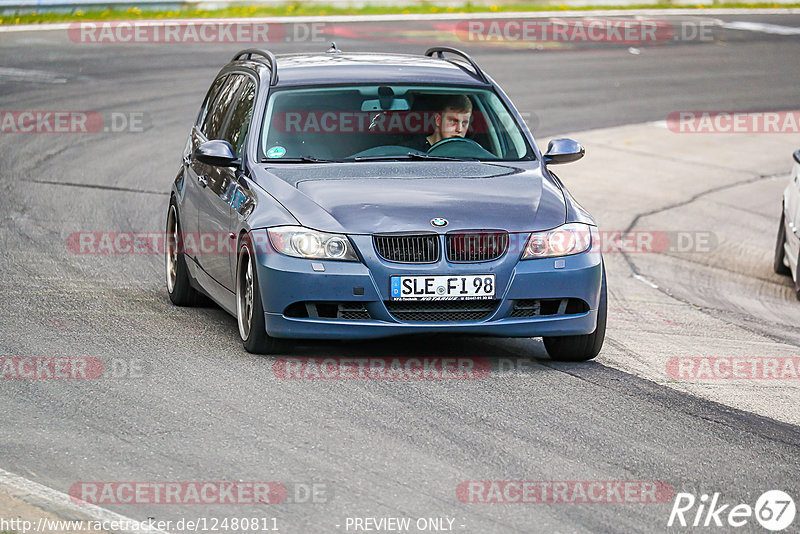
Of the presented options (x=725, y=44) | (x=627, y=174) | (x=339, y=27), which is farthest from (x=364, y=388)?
(x=725, y=44)

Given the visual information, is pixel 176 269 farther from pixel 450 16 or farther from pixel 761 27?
pixel 761 27

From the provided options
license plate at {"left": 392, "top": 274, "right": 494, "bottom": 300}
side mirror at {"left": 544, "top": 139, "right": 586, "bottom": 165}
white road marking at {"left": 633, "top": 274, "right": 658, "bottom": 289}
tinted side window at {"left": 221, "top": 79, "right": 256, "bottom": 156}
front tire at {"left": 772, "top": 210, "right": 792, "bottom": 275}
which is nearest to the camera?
license plate at {"left": 392, "top": 274, "right": 494, "bottom": 300}

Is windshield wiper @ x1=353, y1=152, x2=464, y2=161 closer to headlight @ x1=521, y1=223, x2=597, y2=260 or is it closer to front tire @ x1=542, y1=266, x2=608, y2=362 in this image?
headlight @ x1=521, y1=223, x2=597, y2=260

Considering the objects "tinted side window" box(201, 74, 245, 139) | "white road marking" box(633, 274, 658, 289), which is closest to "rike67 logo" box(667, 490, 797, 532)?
"tinted side window" box(201, 74, 245, 139)

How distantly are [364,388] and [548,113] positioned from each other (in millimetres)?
A: 16057

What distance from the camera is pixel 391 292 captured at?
8156mm

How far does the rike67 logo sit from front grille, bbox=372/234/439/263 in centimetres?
255

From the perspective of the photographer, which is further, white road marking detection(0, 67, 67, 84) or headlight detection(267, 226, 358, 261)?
white road marking detection(0, 67, 67, 84)

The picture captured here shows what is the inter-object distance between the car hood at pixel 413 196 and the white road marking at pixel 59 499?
2.72 metres

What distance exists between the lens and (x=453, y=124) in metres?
9.73

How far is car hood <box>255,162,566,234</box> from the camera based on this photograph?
8.27 meters

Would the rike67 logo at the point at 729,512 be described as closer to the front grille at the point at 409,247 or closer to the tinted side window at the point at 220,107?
the front grille at the point at 409,247

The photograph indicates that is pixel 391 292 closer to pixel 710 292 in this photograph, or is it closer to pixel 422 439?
pixel 422 439

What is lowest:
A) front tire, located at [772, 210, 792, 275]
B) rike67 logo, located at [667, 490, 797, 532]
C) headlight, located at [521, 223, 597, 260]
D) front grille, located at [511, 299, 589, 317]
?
front tire, located at [772, 210, 792, 275]
